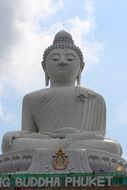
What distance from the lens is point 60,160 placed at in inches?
595

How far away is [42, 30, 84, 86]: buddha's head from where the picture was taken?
18594 mm

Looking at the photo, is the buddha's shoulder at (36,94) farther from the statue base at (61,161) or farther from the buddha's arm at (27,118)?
the statue base at (61,161)

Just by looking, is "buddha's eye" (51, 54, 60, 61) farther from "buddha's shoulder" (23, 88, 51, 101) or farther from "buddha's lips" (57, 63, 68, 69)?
"buddha's shoulder" (23, 88, 51, 101)

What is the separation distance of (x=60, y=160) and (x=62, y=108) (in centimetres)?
314

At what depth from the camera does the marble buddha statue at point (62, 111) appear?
16406mm

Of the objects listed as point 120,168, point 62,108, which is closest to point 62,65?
point 62,108

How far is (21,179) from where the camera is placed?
1341 centimetres

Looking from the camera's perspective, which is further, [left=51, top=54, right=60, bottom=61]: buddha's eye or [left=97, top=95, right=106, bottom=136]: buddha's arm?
[left=51, top=54, right=60, bottom=61]: buddha's eye

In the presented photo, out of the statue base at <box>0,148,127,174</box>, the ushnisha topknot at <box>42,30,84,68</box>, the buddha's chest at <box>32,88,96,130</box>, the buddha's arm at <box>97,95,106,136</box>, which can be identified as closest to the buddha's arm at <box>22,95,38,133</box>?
the buddha's chest at <box>32,88,96,130</box>

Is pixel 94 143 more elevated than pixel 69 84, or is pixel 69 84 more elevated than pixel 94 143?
pixel 69 84

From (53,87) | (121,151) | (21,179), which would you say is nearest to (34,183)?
(21,179)

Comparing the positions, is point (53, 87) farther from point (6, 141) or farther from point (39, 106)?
point (6, 141)

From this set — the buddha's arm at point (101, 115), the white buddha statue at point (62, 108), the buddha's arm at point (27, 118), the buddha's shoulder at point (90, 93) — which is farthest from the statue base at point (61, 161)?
the buddha's shoulder at point (90, 93)

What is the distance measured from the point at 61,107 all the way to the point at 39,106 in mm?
650
